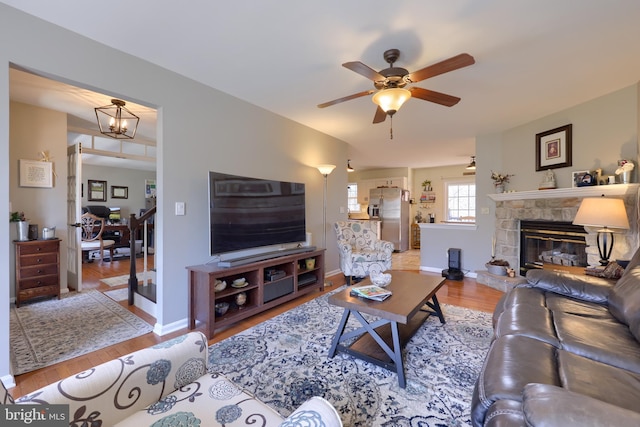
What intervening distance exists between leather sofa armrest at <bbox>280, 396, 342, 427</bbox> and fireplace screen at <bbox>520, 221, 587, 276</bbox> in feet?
12.3

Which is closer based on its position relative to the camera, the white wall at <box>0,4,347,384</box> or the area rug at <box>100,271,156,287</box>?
the white wall at <box>0,4,347,384</box>

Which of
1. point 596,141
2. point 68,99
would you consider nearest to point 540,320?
point 596,141

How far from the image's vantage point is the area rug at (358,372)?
1.51 metres

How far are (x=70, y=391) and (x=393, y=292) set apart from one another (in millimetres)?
1888

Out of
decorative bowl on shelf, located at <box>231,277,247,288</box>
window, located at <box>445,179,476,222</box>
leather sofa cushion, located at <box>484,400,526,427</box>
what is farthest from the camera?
window, located at <box>445,179,476,222</box>

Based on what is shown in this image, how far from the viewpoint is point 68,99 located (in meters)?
3.13

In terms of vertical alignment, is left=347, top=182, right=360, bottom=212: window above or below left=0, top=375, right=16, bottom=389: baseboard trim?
above

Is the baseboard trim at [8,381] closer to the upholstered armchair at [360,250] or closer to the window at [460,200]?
the upholstered armchair at [360,250]

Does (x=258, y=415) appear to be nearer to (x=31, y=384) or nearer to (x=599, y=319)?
(x=31, y=384)

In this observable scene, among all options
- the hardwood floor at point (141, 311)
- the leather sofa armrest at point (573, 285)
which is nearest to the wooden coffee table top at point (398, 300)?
the leather sofa armrest at point (573, 285)

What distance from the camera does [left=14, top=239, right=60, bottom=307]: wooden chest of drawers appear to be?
305 centimetres

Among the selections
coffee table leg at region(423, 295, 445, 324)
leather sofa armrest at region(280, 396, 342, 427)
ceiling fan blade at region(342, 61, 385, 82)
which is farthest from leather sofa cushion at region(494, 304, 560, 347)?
ceiling fan blade at region(342, 61, 385, 82)

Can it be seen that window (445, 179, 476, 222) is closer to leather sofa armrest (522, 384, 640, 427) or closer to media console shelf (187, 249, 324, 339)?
media console shelf (187, 249, 324, 339)

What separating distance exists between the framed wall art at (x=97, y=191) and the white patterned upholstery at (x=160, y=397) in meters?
7.66
